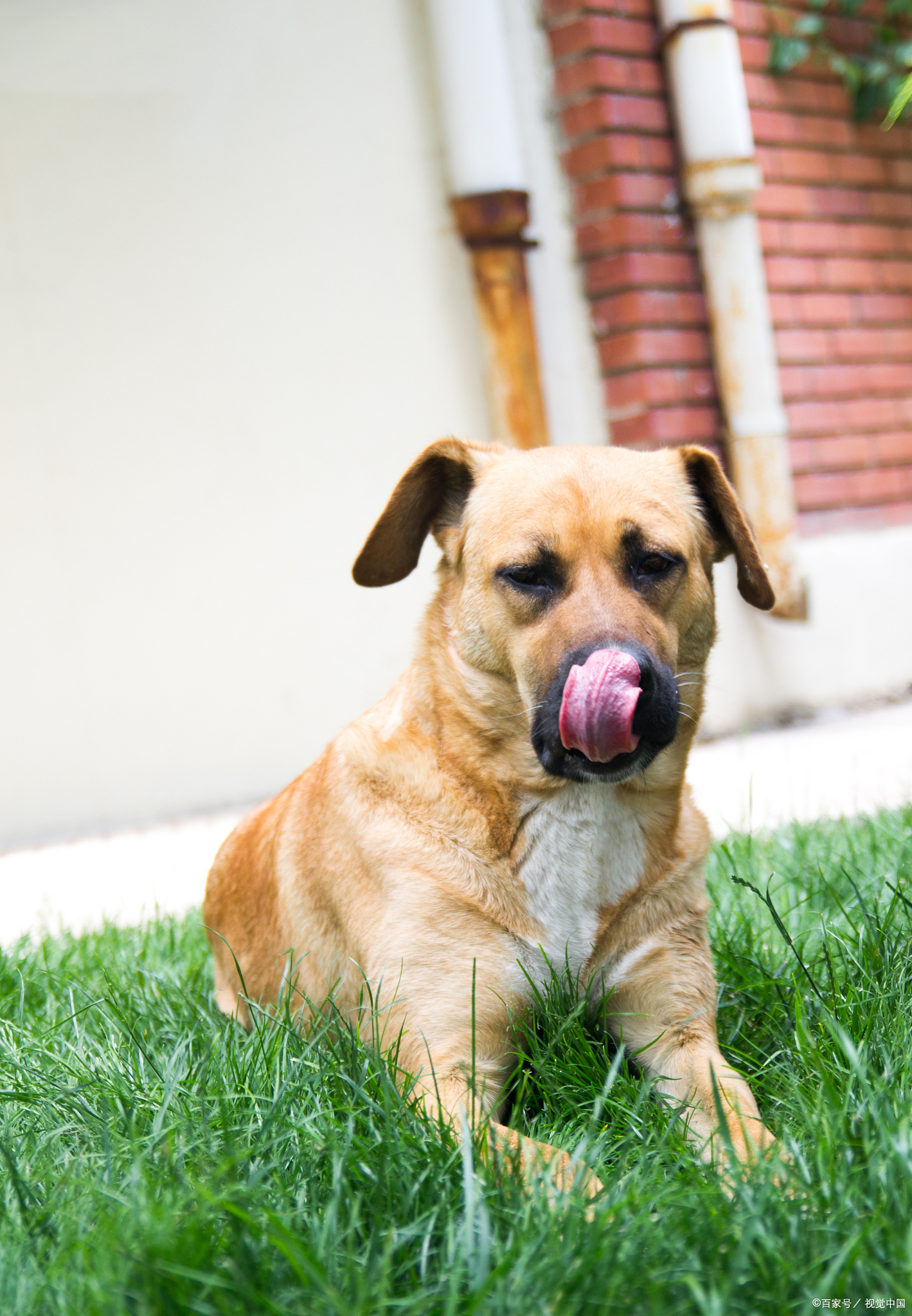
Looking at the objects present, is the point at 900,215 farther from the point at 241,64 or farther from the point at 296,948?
the point at 296,948

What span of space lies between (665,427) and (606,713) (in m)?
3.75

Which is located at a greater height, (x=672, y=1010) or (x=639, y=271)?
(x=639, y=271)

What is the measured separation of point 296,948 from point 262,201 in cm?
393

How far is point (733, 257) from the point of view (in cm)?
523

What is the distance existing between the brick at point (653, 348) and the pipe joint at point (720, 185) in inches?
21.6

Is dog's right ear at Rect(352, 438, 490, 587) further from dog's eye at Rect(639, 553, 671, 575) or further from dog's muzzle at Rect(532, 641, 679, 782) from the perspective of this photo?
dog's muzzle at Rect(532, 641, 679, 782)

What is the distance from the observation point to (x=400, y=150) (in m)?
5.18

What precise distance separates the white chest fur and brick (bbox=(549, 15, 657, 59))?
4.31 metres

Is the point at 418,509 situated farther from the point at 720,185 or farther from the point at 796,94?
the point at 796,94

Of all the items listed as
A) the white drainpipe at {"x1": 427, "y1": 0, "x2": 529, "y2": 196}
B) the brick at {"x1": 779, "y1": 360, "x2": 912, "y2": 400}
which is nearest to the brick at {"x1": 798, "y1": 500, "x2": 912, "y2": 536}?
the brick at {"x1": 779, "y1": 360, "x2": 912, "y2": 400}

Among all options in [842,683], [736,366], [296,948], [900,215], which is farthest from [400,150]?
[296,948]

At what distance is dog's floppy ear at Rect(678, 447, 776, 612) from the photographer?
2.19 meters

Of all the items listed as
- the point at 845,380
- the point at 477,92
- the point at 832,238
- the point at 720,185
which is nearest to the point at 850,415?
the point at 845,380

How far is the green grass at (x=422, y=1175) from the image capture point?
1095mm
